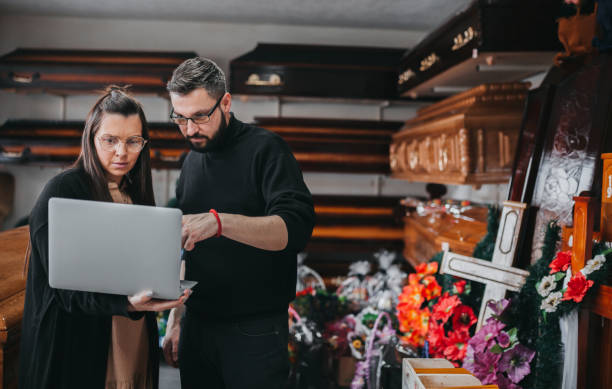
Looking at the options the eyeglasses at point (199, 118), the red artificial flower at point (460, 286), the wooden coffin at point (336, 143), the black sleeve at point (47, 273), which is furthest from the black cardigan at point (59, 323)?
the wooden coffin at point (336, 143)

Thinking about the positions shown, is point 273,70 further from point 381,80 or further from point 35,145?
point 35,145

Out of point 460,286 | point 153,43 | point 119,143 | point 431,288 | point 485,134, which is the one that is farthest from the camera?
point 153,43

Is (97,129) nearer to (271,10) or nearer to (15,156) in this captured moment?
(271,10)

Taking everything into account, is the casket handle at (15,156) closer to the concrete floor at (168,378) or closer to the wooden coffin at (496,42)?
the concrete floor at (168,378)

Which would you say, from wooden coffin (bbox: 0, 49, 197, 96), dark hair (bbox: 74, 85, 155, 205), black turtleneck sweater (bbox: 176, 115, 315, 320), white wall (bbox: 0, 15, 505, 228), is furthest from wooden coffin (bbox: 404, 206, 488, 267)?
wooden coffin (bbox: 0, 49, 197, 96)

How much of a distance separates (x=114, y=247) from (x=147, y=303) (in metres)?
0.18

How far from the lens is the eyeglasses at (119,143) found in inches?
52.1

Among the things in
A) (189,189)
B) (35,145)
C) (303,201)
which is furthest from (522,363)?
(35,145)

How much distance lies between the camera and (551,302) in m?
1.43

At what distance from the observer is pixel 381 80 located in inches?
162

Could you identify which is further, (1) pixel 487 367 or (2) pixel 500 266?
(2) pixel 500 266

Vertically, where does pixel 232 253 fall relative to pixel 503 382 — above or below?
above

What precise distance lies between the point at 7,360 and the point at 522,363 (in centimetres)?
173

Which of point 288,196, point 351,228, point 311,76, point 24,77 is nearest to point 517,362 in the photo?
point 288,196
